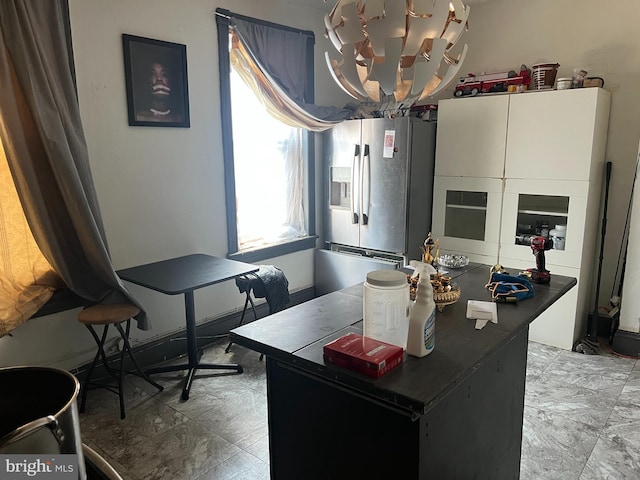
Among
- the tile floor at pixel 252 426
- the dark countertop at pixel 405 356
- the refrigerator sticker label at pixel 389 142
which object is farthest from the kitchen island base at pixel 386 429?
the refrigerator sticker label at pixel 389 142

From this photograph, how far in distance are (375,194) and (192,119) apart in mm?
1603

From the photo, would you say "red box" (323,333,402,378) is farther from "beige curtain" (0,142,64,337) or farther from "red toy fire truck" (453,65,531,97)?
"red toy fire truck" (453,65,531,97)

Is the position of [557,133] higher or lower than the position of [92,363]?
higher

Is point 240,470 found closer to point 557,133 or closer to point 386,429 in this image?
point 386,429

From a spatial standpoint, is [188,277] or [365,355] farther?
[188,277]

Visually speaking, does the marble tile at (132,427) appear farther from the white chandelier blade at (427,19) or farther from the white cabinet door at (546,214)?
the white cabinet door at (546,214)

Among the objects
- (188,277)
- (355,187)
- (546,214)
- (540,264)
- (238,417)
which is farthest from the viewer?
(355,187)

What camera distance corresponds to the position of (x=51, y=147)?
2469 mm

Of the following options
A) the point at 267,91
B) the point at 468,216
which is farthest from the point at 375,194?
the point at 267,91

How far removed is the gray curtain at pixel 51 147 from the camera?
2.37 m

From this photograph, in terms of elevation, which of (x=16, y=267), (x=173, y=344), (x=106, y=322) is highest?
(x=16, y=267)

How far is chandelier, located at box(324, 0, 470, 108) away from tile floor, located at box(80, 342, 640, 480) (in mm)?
1821

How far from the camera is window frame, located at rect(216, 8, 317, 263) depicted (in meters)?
3.47

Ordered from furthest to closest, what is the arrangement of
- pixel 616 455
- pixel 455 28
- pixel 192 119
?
pixel 192 119, pixel 616 455, pixel 455 28
